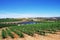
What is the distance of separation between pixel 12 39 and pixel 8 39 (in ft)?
2.22

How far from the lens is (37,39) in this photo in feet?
53.5

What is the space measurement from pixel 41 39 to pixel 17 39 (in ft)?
12.5

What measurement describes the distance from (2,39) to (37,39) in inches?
221

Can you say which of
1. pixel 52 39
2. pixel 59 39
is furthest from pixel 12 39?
pixel 59 39

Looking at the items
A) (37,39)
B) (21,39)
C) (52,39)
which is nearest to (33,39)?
(37,39)

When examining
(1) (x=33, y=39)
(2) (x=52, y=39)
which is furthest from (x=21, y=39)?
(2) (x=52, y=39)

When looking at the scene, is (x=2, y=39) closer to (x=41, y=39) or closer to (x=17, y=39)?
(x=17, y=39)

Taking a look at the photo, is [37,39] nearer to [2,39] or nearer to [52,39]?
[52,39]

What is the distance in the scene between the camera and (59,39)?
16.1m

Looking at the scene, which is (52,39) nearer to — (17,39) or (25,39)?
(25,39)

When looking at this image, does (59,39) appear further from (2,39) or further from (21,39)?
(2,39)

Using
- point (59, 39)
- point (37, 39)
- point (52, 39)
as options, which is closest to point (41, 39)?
point (37, 39)

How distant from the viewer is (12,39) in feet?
54.4

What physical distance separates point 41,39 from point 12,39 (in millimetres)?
4614
